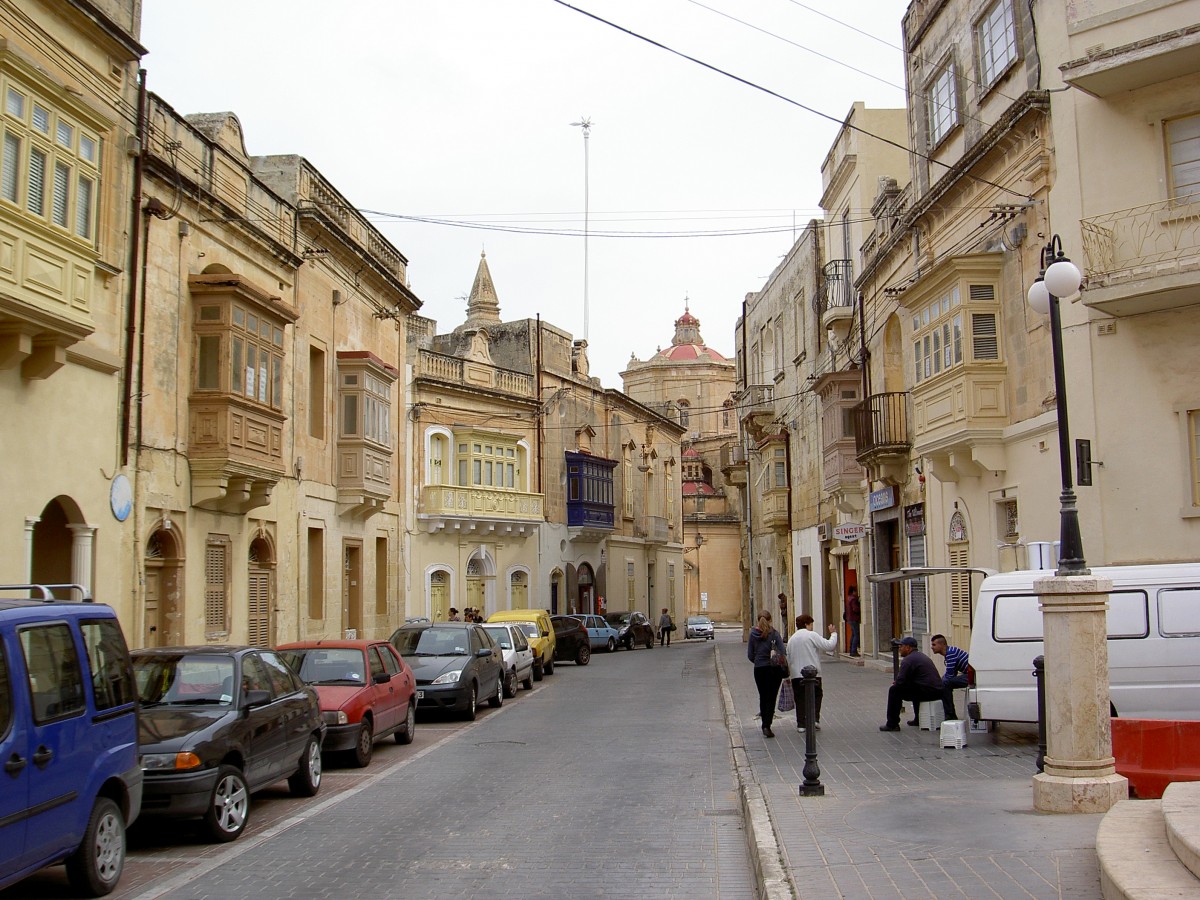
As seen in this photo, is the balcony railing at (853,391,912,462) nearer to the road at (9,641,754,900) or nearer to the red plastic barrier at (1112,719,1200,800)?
the road at (9,641,754,900)

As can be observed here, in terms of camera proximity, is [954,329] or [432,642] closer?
[954,329]

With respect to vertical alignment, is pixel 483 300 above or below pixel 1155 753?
above

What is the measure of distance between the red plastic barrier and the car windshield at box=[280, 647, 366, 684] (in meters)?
8.61

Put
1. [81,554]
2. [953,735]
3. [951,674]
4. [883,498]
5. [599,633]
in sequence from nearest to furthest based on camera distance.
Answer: [953,735] < [951,674] < [81,554] < [883,498] < [599,633]

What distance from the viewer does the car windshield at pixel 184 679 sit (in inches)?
408

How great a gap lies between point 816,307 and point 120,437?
2175 centimetres

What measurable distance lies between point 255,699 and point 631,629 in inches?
1409

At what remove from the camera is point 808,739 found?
34.7 ft

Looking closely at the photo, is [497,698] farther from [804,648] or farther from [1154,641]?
[1154,641]

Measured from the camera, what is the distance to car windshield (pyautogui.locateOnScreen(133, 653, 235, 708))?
10.4 meters

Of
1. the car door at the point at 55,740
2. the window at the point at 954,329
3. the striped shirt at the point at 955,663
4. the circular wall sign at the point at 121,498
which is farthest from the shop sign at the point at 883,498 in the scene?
the car door at the point at 55,740

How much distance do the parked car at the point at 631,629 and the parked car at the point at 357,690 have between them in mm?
28855

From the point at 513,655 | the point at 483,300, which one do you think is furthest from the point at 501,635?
the point at 483,300

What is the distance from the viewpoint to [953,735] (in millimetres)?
13375
